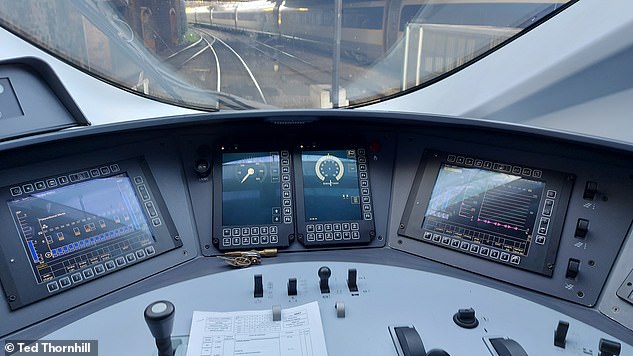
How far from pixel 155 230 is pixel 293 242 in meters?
0.48

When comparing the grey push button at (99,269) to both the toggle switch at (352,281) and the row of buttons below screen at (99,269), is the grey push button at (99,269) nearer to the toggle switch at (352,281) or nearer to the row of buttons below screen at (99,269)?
the row of buttons below screen at (99,269)

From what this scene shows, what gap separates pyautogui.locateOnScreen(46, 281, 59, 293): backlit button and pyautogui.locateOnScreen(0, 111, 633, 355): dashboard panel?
10 millimetres

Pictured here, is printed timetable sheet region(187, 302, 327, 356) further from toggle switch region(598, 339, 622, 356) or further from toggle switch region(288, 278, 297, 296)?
toggle switch region(598, 339, 622, 356)

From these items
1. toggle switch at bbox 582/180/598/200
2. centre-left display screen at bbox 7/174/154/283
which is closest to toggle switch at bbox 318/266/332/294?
centre-left display screen at bbox 7/174/154/283

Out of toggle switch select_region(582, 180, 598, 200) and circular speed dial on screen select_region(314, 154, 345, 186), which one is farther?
circular speed dial on screen select_region(314, 154, 345, 186)

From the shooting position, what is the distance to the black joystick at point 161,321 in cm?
92

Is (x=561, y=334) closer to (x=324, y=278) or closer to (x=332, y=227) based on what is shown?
(x=324, y=278)

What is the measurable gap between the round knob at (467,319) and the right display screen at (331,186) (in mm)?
552

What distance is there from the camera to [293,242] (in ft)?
5.23

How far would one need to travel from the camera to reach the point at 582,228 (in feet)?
4.48

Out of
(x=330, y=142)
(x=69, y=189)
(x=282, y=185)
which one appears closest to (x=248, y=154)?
(x=282, y=185)

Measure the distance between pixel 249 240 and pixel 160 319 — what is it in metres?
0.66

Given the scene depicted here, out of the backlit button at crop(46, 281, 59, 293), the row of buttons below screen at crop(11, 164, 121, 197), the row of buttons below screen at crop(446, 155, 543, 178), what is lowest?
the backlit button at crop(46, 281, 59, 293)

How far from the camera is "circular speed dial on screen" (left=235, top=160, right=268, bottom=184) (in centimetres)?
166
